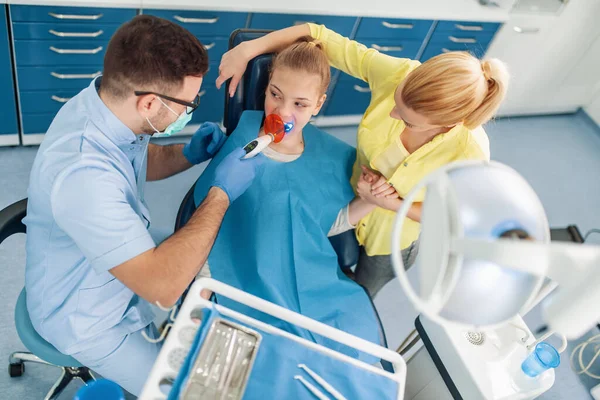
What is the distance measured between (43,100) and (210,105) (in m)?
0.87

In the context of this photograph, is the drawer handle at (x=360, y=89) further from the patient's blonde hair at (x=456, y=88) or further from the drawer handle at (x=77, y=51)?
the patient's blonde hair at (x=456, y=88)

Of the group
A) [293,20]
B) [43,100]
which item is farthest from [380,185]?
[43,100]

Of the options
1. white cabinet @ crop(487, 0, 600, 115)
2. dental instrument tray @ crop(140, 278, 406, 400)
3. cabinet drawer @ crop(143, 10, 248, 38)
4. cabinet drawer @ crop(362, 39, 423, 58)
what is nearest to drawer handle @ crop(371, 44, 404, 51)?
cabinet drawer @ crop(362, 39, 423, 58)

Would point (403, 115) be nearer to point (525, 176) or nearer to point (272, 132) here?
point (272, 132)

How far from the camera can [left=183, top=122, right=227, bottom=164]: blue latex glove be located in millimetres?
1672

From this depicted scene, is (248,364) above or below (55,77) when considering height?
above

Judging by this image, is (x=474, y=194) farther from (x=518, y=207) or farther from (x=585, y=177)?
(x=585, y=177)

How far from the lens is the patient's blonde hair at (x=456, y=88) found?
4.24ft

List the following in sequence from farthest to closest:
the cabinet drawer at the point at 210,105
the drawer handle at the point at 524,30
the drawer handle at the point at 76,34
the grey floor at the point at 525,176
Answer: the drawer handle at the point at 524,30 → the cabinet drawer at the point at 210,105 → the drawer handle at the point at 76,34 → the grey floor at the point at 525,176

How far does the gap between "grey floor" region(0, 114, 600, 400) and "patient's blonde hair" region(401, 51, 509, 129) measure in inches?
53.7

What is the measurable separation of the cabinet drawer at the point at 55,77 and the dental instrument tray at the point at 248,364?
177cm

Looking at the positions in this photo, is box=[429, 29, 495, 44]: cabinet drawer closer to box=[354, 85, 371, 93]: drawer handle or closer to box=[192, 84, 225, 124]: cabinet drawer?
box=[354, 85, 371, 93]: drawer handle

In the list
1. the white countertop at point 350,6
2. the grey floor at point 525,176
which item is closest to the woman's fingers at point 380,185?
the grey floor at point 525,176

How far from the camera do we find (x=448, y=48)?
3154 millimetres
